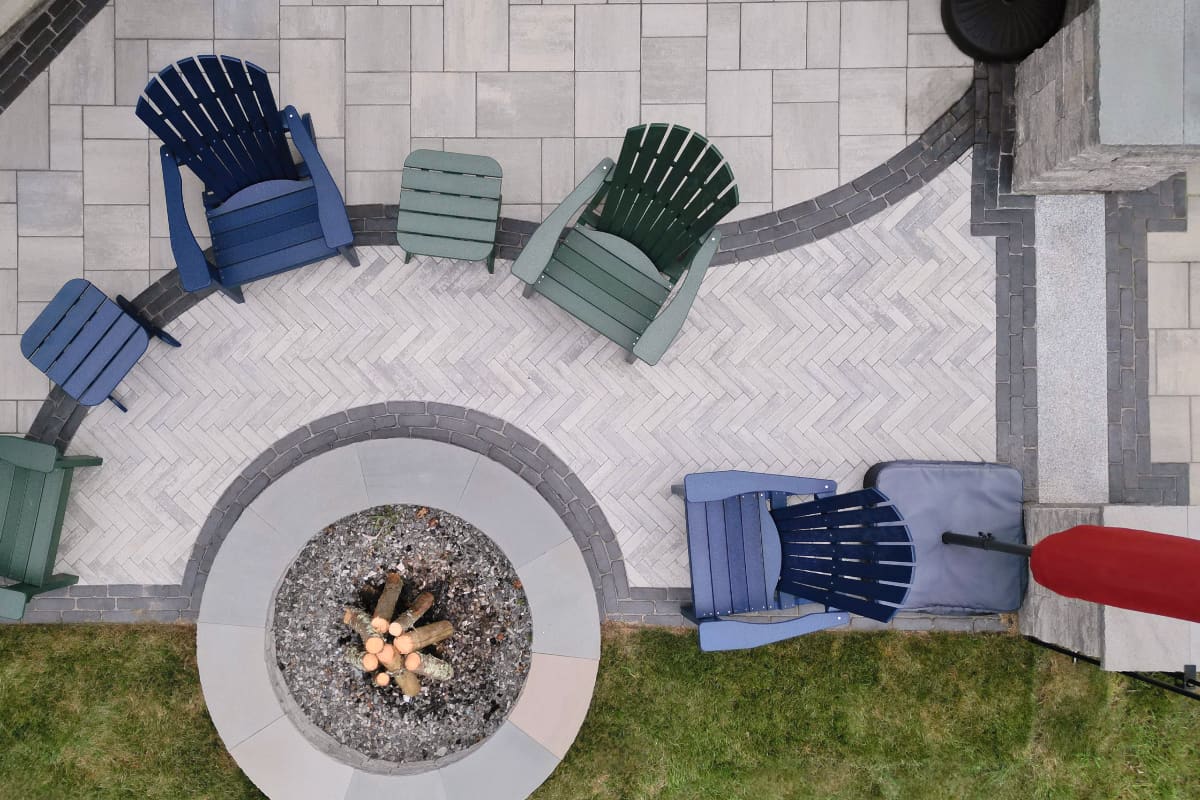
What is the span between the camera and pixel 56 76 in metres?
5.51

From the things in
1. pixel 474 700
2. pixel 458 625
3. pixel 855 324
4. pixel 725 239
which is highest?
pixel 725 239

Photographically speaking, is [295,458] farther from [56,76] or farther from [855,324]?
[855,324]

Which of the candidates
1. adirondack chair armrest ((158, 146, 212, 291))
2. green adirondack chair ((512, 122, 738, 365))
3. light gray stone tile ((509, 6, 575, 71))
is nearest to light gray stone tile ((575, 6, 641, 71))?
light gray stone tile ((509, 6, 575, 71))

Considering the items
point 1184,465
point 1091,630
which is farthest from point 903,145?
point 1091,630

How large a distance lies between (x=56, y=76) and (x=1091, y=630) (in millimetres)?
7667

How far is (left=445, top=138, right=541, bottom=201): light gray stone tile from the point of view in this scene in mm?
5527

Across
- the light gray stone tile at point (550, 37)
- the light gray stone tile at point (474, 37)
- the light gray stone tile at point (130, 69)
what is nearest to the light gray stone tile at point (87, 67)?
the light gray stone tile at point (130, 69)

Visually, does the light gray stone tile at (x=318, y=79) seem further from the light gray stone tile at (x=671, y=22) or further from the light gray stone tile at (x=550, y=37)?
the light gray stone tile at (x=671, y=22)

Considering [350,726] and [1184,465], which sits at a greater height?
[1184,465]

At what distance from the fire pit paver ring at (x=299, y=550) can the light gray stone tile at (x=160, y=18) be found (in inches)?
125

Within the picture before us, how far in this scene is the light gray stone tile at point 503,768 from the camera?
197 inches

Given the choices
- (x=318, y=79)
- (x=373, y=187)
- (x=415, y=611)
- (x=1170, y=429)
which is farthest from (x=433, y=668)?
(x=1170, y=429)

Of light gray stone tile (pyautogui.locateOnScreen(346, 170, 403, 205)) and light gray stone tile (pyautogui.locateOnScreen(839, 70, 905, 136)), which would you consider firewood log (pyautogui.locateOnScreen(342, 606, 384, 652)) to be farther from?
light gray stone tile (pyautogui.locateOnScreen(839, 70, 905, 136))

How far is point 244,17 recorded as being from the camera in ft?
18.1
